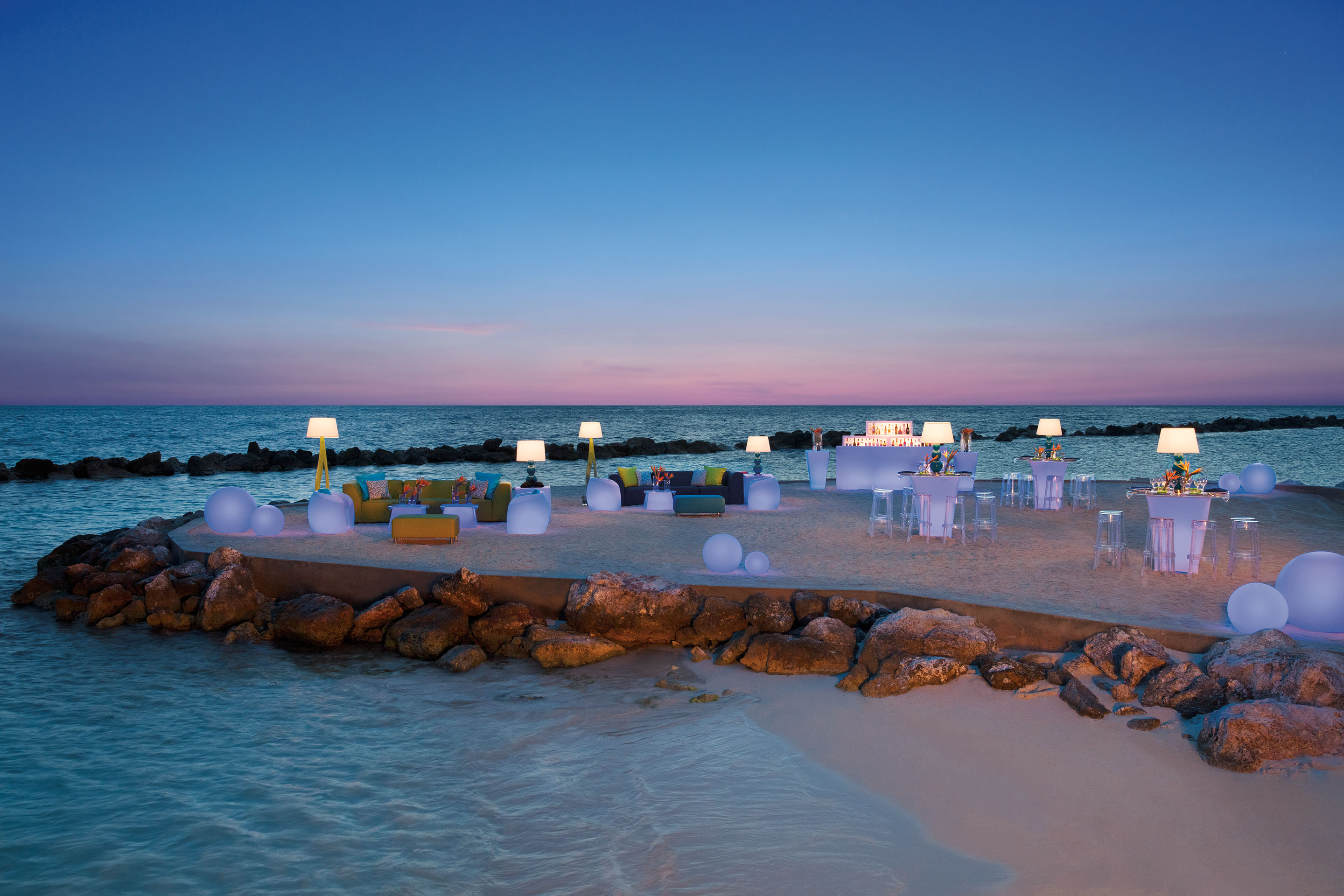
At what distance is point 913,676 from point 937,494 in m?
5.00

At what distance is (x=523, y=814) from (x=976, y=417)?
92327 mm

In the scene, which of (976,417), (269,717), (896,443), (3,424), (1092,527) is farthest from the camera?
(976,417)

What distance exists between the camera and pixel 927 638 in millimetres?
6344

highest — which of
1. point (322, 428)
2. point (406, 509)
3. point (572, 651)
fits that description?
point (322, 428)

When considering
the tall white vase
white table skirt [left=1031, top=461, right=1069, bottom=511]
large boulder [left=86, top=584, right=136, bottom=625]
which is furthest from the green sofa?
white table skirt [left=1031, top=461, right=1069, bottom=511]

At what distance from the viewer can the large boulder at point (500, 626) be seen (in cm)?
754

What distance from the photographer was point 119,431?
178 feet

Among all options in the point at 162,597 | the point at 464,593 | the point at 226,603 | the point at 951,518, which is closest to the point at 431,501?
the point at 226,603

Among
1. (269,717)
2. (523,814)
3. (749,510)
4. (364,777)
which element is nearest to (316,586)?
(269,717)

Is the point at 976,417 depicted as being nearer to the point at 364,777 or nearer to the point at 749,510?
the point at 749,510

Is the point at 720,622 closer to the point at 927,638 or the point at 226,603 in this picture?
the point at 927,638

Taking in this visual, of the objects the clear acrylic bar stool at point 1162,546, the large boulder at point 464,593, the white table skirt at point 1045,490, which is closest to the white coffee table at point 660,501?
the large boulder at point 464,593

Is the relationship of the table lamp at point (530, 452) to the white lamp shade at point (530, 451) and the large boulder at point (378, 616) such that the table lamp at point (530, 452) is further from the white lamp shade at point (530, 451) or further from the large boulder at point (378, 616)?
the large boulder at point (378, 616)

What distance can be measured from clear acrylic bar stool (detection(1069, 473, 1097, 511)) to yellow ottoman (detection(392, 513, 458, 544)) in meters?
10.5
